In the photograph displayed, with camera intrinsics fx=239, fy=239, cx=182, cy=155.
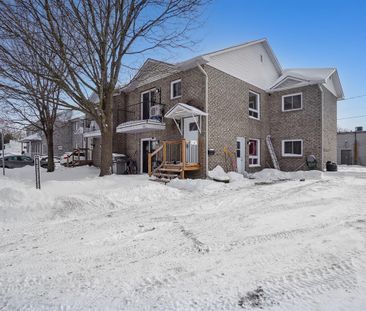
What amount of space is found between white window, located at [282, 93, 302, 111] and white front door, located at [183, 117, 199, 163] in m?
7.31

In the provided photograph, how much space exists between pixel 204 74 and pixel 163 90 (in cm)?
311

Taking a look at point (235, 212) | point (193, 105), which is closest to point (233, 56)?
point (193, 105)

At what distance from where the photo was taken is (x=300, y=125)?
48.9 ft

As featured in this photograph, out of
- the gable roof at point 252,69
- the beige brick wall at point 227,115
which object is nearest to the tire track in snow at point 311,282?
the beige brick wall at point 227,115

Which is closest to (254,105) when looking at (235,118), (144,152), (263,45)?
(235,118)

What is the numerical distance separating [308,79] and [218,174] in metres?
8.69

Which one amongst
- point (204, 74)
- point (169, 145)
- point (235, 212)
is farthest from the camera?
point (169, 145)

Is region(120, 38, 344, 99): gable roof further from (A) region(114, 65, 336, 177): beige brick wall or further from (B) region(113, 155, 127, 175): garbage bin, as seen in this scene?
(B) region(113, 155, 127, 175): garbage bin

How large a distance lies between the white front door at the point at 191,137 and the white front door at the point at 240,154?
2940 mm

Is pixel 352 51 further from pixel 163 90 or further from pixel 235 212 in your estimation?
pixel 235 212

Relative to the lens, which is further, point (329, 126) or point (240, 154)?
point (329, 126)

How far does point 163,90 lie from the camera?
1357 cm

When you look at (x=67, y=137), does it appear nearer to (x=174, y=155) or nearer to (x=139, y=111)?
(x=139, y=111)

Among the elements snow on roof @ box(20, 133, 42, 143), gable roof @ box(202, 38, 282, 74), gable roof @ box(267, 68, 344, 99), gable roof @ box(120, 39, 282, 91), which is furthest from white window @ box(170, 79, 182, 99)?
snow on roof @ box(20, 133, 42, 143)
